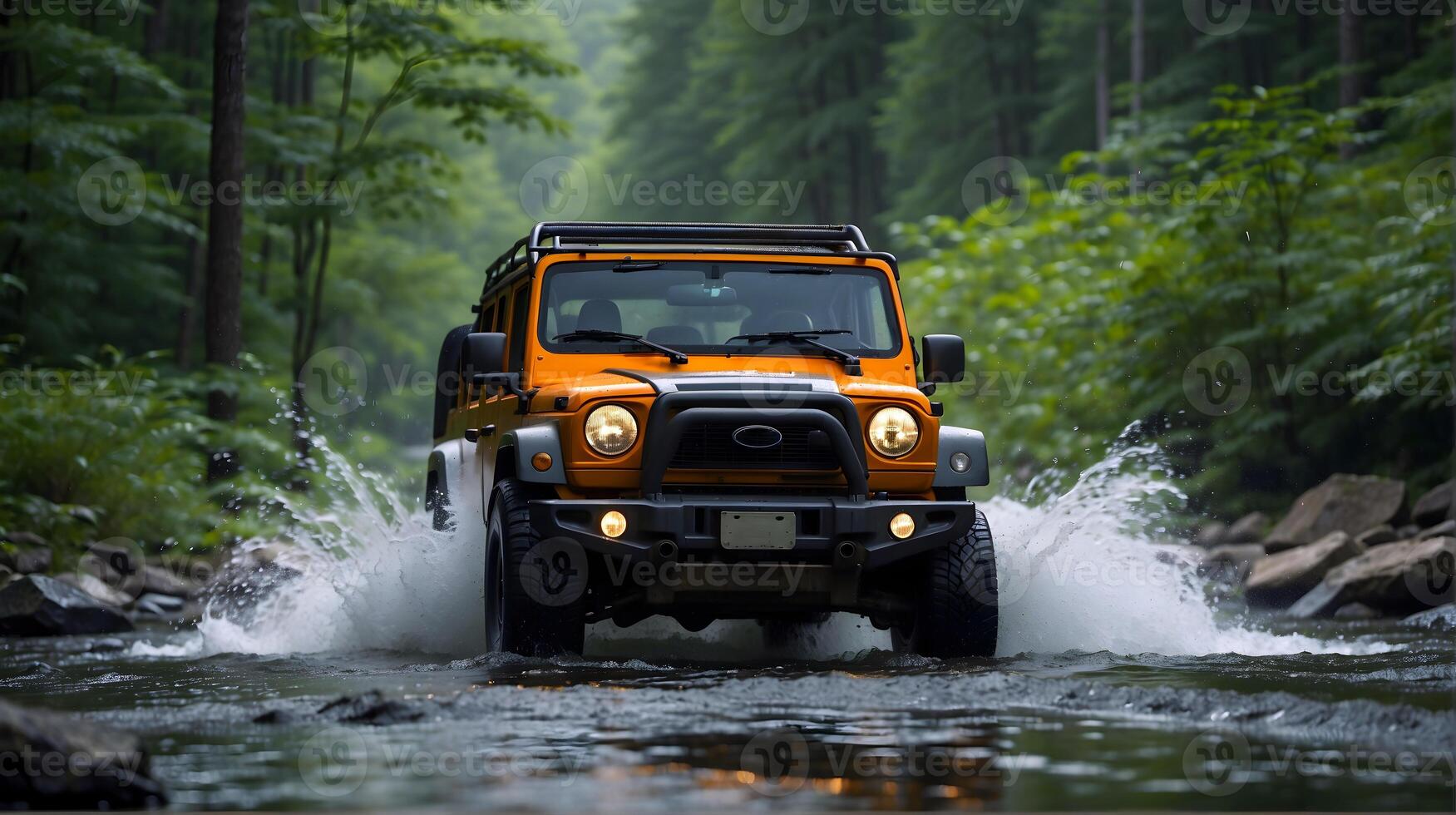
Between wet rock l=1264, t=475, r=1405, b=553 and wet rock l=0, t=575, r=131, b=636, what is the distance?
10.2 metres

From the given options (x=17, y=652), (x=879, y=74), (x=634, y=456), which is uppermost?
(x=879, y=74)

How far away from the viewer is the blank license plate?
794 centimetres

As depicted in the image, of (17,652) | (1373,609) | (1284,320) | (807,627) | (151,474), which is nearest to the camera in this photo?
(807,627)

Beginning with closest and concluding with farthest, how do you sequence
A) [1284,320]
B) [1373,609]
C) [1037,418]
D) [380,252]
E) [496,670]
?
[496,670] < [1373,609] < [1284,320] < [1037,418] < [380,252]

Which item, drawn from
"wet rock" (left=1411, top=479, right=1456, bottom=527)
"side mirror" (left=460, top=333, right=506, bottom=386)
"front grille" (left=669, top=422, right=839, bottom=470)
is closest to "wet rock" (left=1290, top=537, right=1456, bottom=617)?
"wet rock" (left=1411, top=479, right=1456, bottom=527)

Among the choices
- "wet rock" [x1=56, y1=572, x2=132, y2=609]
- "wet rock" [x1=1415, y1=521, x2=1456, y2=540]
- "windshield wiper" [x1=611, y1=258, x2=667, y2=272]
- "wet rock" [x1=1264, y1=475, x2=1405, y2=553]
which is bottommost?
"wet rock" [x1=56, y1=572, x2=132, y2=609]

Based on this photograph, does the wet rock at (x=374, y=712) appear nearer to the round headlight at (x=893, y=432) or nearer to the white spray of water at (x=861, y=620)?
the round headlight at (x=893, y=432)

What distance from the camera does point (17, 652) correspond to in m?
10.7

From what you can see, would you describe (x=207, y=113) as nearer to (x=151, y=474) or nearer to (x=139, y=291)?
(x=139, y=291)

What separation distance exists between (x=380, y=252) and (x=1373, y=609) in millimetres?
24268

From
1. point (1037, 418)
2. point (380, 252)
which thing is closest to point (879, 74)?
point (380, 252)
